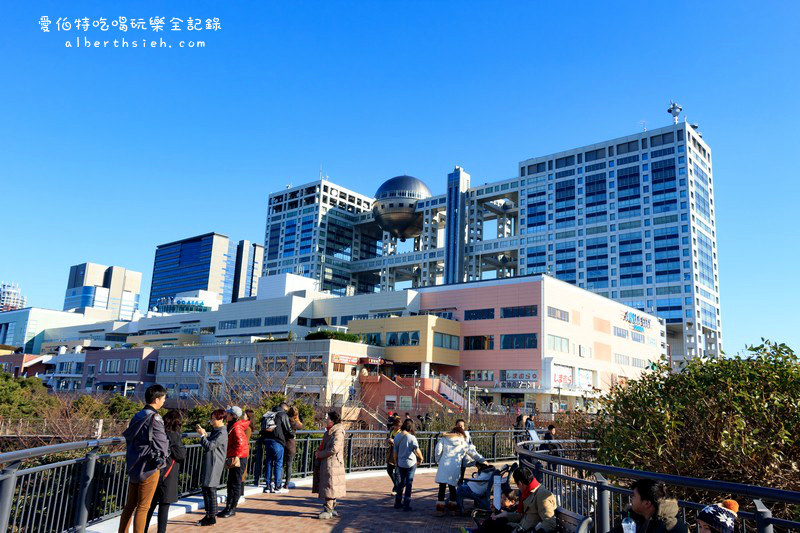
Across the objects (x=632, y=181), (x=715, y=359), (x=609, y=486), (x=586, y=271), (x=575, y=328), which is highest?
(x=632, y=181)

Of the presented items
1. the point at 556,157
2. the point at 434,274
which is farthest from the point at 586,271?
the point at 434,274

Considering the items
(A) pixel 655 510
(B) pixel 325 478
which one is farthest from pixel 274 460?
(A) pixel 655 510

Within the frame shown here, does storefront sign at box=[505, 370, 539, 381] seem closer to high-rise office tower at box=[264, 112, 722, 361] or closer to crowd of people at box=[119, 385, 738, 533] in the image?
crowd of people at box=[119, 385, 738, 533]

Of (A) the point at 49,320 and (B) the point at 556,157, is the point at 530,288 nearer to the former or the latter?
(B) the point at 556,157

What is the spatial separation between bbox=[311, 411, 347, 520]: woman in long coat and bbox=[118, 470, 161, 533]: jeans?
3.46 metres

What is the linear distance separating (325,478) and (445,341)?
5249cm

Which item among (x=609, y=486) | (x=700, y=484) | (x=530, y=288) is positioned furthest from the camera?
(x=530, y=288)

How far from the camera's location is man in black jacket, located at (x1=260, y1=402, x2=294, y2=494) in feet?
39.8

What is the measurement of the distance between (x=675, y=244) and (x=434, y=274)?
49041mm

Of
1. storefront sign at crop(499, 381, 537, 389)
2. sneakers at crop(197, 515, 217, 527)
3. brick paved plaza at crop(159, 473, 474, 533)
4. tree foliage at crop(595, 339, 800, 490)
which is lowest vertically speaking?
brick paved plaza at crop(159, 473, 474, 533)

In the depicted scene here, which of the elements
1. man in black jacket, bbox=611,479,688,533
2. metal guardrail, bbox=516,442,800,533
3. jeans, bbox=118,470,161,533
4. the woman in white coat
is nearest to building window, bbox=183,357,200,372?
the woman in white coat

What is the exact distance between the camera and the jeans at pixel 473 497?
10453 mm

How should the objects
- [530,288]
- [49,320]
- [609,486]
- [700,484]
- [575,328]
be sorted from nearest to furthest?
[700,484], [609,486], [530,288], [575,328], [49,320]

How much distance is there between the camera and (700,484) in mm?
5145
